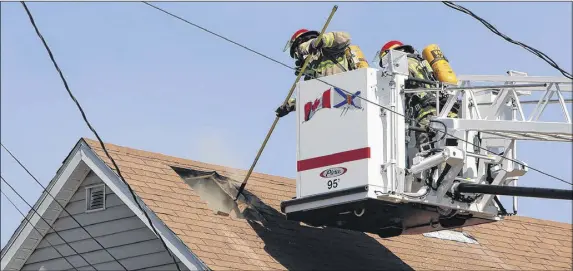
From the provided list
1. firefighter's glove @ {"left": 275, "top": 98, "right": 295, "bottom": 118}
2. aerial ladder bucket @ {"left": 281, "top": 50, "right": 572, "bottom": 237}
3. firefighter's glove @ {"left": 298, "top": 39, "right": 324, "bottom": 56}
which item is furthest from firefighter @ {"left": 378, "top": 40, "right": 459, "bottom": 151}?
firefighter's glove @ {"left": 275, "top": 98, "right": 295, "bottom": 118}

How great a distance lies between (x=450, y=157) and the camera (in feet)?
56.1

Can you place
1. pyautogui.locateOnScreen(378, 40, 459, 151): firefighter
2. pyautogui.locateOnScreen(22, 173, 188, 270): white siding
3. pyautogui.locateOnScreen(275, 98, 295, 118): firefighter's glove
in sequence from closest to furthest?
pyautogui.locateOnScreen(378, 40, 459, 151): firefighter → pyautogui.locateOnScreen(22, 173, 188, 270): white siding → pyautogui.locateOnScreen(275, 98, 295, 118): firefighter's glove

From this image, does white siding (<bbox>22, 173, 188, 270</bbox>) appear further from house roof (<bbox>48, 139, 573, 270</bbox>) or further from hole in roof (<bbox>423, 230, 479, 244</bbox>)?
hole in roof (<bbox>423, 230, 479, 244</bbox>)

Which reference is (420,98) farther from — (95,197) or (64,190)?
(64,190)

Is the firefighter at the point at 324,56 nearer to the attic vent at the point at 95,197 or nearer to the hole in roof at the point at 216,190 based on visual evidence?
the hole in roof at the point at 216,190

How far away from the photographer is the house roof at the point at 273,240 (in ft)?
58.5

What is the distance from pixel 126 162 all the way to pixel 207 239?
71.8 inches

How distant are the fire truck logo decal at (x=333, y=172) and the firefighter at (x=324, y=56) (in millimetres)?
1386

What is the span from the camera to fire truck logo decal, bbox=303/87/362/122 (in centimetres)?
1727

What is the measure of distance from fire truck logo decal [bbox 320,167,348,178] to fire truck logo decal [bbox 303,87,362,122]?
2.36 feet

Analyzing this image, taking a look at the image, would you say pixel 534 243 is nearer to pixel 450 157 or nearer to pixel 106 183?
pixel 450 157

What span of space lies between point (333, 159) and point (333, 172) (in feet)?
0.53

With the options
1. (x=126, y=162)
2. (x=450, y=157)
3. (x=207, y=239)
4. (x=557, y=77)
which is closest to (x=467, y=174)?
(x=450, y=157)

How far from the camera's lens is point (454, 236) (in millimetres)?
Result: 21625
